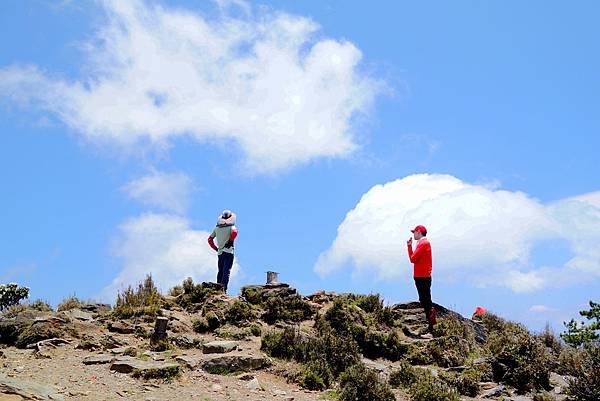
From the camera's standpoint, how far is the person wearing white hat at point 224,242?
59.5 ft

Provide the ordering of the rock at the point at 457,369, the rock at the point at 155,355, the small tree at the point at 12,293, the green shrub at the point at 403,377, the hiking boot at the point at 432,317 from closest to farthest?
the rock at the point at 155,355 → the green shrub at the point at 403,377 → the rock at the point at 457,369 → the hiking boot at the point at 432,317 → the small tree at the point at 12,293

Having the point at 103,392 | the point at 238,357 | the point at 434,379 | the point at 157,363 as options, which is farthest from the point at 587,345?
the point at 103,392

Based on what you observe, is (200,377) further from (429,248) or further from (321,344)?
(429,248)

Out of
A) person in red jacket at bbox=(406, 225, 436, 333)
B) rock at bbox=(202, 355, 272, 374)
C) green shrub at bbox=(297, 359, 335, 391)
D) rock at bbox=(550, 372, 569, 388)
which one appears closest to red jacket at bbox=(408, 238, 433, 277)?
person in red jacket at bbox=(406, 225, 436, 333)

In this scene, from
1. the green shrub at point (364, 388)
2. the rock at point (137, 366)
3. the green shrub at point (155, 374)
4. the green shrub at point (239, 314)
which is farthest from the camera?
the green shrub at point (239, 314)

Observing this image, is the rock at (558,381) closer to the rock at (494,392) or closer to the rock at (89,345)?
the rock at (494,392)

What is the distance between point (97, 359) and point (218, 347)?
2.55 m

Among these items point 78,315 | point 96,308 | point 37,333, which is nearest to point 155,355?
point 37,333

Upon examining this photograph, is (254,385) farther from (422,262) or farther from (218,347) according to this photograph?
(422,262)

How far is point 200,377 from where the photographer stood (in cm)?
1188

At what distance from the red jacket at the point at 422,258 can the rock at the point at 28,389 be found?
389 inches

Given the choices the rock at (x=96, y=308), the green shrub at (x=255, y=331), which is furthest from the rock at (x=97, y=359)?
the rock at (x=96, y=308)

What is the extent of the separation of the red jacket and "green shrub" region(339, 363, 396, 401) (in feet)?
15.5

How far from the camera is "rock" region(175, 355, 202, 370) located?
12266 millimetres
